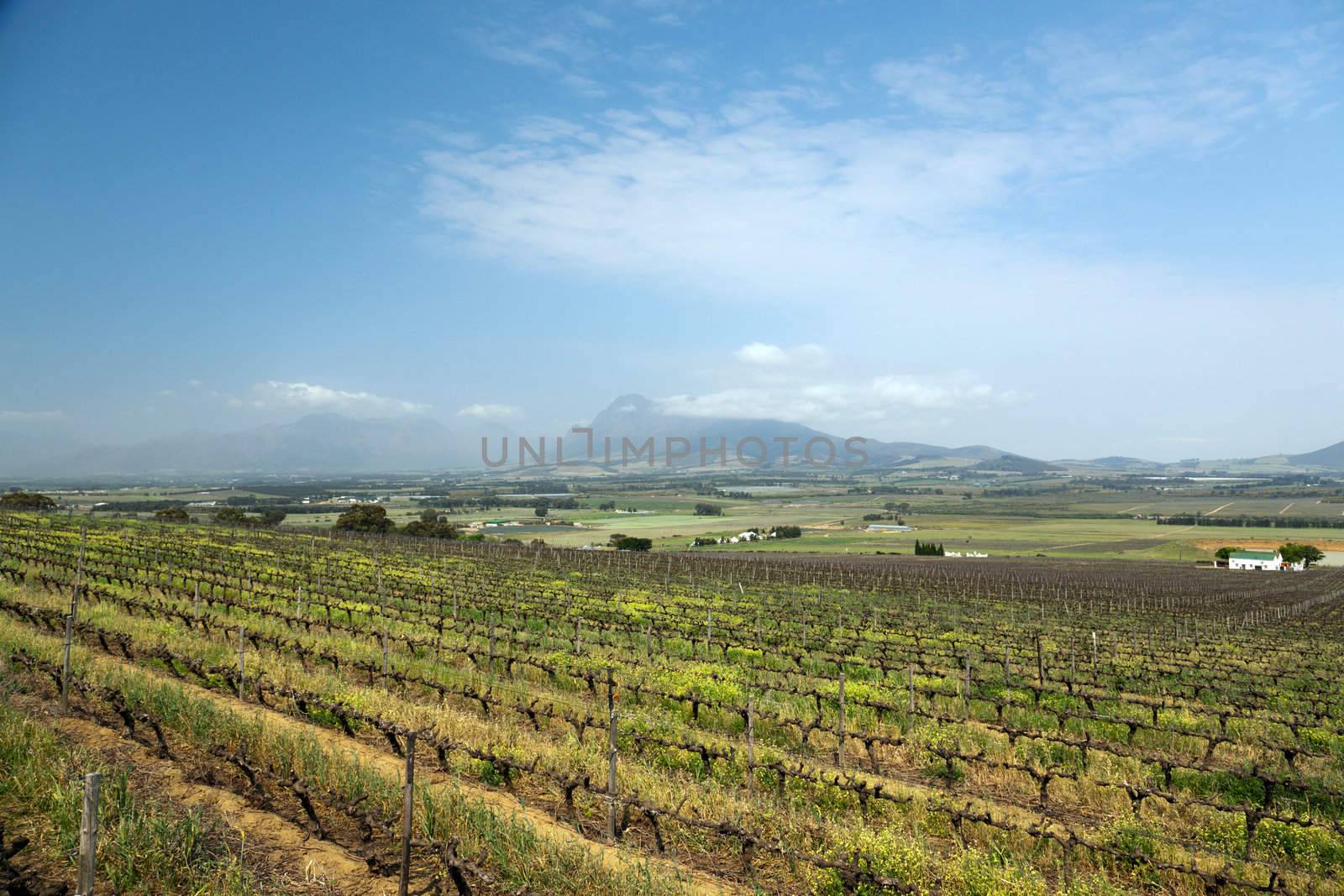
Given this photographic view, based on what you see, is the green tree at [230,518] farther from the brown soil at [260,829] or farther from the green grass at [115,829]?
the green grass at [115,829]

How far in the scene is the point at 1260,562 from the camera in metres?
77.8

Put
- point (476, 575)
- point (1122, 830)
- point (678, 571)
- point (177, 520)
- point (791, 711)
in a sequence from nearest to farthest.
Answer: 1. point (1122, 830)
2. point (791, 711)
3. point (476, 575)
4. point (678, 571)
5. point (177, 520)

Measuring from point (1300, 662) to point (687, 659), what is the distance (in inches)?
817

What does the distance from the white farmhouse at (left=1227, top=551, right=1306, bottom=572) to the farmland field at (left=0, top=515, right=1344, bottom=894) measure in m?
62.9

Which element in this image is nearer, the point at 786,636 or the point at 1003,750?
the point at 1003,750

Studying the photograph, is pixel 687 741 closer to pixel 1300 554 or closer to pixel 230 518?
pixel 230 518

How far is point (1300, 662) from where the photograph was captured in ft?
78.4

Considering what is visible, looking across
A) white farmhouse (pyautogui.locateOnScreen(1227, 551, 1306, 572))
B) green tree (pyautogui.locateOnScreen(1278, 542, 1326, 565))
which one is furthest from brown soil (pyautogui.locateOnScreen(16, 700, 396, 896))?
green tree (pyautogui.locateOnScreen(1278, 542, 1326, 565))

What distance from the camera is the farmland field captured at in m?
7.38

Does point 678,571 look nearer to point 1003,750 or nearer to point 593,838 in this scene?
point 1003,750

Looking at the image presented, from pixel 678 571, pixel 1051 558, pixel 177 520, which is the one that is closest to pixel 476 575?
pixel 678 571

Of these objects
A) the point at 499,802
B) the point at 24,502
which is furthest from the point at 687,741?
the point at 24,502

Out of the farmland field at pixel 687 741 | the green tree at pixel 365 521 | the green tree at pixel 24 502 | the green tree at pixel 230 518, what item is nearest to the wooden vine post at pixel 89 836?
the farmland field at pixel 687 741

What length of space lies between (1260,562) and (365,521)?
98.0m
